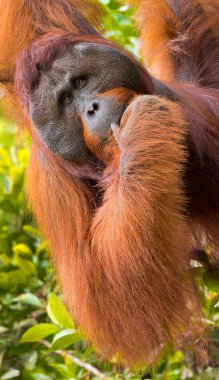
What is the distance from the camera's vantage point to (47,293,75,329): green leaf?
3.31m

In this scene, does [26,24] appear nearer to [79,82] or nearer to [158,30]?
[79,82]

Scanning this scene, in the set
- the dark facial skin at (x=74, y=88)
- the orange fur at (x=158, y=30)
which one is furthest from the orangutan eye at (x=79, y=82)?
the orange fur at (x=158, y=30)

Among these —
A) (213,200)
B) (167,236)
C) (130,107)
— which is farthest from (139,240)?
(213,200)

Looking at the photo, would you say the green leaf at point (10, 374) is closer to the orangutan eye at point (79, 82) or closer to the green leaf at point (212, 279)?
the green leaf at point (212, 279)

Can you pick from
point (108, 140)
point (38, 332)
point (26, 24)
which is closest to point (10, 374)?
point (38, 332)

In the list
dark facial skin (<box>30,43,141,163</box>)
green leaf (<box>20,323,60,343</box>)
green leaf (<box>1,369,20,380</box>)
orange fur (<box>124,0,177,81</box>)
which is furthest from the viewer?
orange fur (<box>124,0,177,81</box>)

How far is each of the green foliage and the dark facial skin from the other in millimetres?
498

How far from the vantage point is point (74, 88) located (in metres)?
2.93

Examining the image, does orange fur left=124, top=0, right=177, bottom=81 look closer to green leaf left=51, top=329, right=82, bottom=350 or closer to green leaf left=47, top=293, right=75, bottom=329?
green leaf left=47, top=293, right=75, bottom=329

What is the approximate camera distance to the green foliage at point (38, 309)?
3.29m

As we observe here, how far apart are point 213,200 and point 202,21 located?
3.72 ft

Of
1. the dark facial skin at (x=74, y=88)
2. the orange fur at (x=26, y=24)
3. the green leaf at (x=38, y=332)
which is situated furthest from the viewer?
the green leaf at (x=38, y=332)

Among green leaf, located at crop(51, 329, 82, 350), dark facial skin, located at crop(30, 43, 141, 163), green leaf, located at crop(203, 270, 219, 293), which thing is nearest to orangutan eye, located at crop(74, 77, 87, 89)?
dark facial skin, located at crop(30, 43, 141, 163)

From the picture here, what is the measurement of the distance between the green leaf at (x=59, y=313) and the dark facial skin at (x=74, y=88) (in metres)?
0.69
